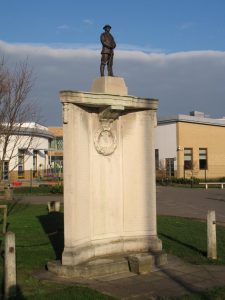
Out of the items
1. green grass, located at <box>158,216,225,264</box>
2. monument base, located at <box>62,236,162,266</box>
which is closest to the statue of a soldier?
monument base, located at <box>62,236,162,266</box>

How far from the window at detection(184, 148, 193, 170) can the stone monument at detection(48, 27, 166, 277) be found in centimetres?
3673

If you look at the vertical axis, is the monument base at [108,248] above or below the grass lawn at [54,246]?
above

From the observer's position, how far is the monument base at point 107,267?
7.71 metres

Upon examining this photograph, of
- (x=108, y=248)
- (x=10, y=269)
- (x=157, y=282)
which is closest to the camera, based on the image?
(x=10, y=269)

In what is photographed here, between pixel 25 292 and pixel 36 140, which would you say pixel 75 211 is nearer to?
pixel 25 292

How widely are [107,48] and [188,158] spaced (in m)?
37.7

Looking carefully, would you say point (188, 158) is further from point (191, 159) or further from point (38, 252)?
point (38, 252)

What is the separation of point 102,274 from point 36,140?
37.0 meters

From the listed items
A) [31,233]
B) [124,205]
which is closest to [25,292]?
[124,205]

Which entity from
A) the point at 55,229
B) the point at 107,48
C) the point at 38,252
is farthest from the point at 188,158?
the point at 107,48

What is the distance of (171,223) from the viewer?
14891mm

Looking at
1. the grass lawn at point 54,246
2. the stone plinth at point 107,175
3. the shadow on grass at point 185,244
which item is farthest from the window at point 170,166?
the stone plinth at point 107,175

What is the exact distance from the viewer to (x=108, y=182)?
29.0ft

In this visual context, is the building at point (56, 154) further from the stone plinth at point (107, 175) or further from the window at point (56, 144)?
the stone plinth at point (107, 175)
